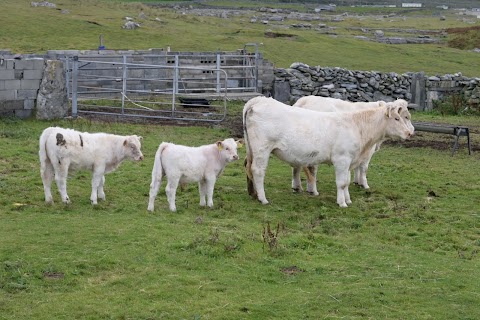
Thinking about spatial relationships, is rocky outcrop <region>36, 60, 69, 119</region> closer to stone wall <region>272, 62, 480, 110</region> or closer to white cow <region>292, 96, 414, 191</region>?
white cow <region>292, 96, 414, 191</region>

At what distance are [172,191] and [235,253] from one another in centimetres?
231

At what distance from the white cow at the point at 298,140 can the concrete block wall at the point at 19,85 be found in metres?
8.86

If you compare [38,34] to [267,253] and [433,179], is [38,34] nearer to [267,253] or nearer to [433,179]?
[433,179]

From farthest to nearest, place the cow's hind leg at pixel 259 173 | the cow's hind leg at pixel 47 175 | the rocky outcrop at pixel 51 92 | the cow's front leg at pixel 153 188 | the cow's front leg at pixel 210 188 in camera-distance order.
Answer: the rocky outcrop at pixel 51 92
the cow's hind leg at pixel 259 173
the cow's front leg at pixel 210 188
the cow's hind leg at pixel 47 175
the cow's front leg at pixel 153 188

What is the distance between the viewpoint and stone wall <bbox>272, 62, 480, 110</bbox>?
93.1 ft

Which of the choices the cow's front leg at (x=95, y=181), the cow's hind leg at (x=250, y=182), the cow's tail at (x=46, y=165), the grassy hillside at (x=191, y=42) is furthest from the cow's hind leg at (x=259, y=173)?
the grassy hillside at (x=191, y=42)

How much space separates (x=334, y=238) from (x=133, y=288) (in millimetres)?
3357

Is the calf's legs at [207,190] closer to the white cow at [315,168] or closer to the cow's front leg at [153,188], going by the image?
the cow's front leg at [153,188]

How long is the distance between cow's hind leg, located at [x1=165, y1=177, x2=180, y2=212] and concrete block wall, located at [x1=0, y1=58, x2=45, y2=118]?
9.72m

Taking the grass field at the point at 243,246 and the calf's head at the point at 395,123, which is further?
the calf's head at the point at 395,123

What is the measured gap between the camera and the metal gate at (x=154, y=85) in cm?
2258

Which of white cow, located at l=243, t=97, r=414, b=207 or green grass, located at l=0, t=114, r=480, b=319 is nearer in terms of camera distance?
green grass, located at l=0, t=114, r=480, b=319

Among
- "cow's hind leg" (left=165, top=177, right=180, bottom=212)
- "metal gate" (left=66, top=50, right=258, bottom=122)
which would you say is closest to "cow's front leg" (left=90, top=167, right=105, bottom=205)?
"cow's hind leg" (left=165, top=177, right=180, bottom=212)

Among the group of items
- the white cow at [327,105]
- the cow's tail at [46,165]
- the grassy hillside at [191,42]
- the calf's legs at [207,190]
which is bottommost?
the calf's legs at [207,190]
